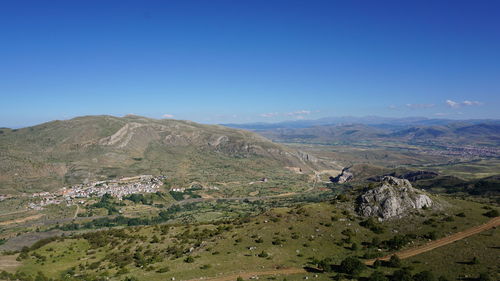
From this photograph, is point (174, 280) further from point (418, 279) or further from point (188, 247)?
point (418, 279)

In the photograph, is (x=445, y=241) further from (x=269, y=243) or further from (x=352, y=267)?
(x=269, y=243)

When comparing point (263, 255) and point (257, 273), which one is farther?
point (263, 255)

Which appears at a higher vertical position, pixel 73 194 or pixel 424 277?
pixel 424 277

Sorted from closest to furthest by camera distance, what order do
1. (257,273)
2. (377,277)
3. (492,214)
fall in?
(377,277) → (257,273) → (492,214)

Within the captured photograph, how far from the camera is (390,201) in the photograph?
55.8m

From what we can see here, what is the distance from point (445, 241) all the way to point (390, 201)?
41.5 ft

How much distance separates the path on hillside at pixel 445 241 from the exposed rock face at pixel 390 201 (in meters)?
9.55

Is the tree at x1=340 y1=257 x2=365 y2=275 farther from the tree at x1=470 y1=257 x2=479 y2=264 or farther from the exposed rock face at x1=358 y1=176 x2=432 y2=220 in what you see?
the exposed rock face at x1=358 y1=176 x2=432 y2=220

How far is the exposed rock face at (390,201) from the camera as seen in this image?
181 feet

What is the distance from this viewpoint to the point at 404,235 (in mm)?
46938

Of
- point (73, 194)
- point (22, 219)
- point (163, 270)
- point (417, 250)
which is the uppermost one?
point (417, 250)

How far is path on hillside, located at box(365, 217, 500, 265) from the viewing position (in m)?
40.7

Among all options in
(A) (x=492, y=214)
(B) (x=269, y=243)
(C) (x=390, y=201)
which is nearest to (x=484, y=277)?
(C) (x=390, y=201)

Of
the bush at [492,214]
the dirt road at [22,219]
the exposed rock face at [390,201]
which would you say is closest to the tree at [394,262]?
the exposed rock face at [390,201]
